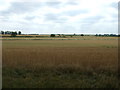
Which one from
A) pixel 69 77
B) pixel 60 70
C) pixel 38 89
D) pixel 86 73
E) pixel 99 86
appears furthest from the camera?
pixel 60 70

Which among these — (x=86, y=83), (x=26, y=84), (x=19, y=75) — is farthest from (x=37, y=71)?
(x=86, y=83)

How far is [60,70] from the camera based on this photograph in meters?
8.46

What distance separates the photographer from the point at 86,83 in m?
6.14

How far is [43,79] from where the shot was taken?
6.58 metres

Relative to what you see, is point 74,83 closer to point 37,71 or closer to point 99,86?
point 99,86

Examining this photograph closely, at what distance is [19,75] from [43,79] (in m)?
1.36

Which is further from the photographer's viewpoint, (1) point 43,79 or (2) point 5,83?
(1) point 43,79

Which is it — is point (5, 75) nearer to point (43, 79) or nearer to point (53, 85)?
point (43, 79)

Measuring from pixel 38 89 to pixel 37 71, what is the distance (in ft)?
8.49

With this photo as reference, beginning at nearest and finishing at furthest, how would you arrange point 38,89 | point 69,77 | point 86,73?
point 38,89
point 69,77
point 86,73

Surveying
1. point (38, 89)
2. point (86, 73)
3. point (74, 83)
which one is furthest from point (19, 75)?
point (86, 73)

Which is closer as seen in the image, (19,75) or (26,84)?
(26,84)

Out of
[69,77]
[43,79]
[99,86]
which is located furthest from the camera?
[69,77]

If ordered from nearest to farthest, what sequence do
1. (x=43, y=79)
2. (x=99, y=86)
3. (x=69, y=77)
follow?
(x=99, y=86) < (x=43, y=79) < (x=69, y=77)
